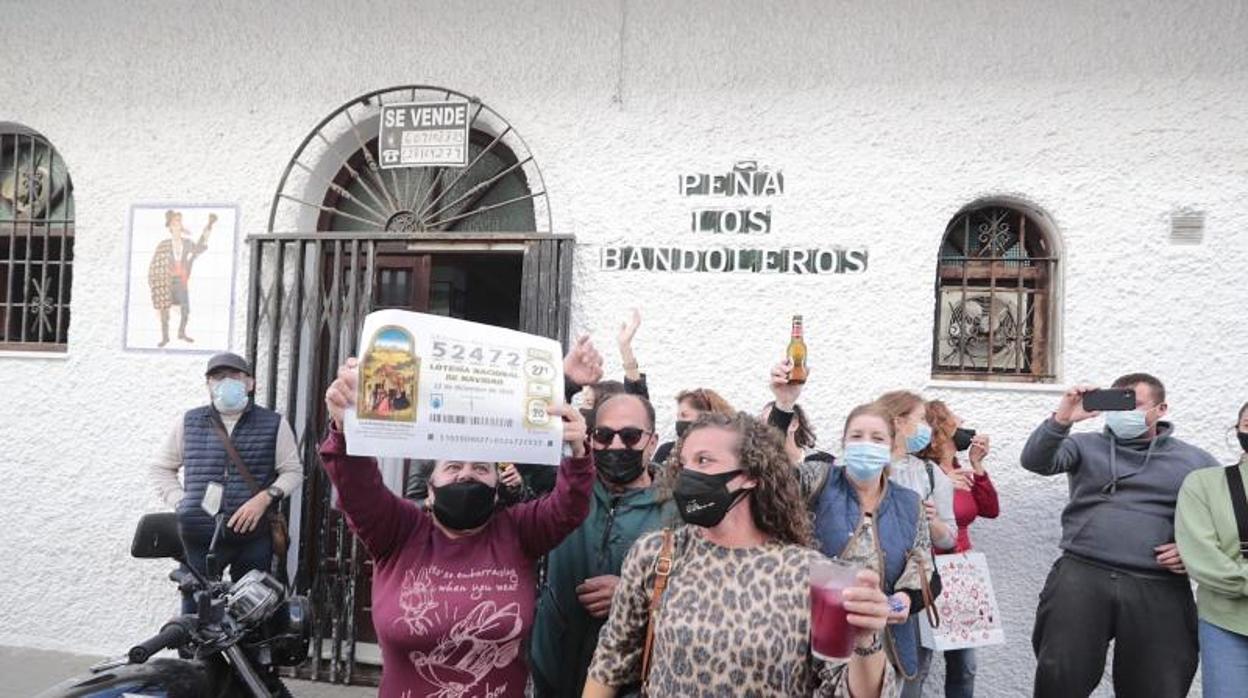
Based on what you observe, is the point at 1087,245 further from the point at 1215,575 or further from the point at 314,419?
the point at 314,419

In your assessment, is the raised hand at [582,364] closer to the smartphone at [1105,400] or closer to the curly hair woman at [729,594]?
the curly hair woman at [729,594]

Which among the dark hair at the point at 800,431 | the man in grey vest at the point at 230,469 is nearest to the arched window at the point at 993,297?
the dark hair at the point at 800,431

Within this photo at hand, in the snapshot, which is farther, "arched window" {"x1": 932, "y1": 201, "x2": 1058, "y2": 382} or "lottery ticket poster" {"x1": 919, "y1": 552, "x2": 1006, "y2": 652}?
"arched window" {"x1": 932, "y1": 201, "x2": 1058, "y2": 382}

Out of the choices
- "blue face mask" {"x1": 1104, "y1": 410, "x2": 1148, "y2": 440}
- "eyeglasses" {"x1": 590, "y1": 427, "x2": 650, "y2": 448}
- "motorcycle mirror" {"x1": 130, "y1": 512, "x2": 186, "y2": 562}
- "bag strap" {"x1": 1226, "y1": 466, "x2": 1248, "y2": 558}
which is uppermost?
"blue face mask" {"x1": 1104, "y1": 410, "x2": 1148, "y2": 440}

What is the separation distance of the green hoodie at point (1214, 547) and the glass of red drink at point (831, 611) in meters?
2.47

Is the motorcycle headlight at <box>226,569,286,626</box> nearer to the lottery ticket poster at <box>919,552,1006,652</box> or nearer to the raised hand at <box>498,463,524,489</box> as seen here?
the raised hand at <box>498,463,524,489</box>

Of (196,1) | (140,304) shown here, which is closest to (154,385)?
(140,304)

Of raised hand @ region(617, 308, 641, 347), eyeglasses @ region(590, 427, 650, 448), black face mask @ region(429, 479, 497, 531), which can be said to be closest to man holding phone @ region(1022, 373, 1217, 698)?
raised hand @ region(617, 308, 641, 347)

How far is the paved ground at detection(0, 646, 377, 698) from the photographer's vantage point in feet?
14.9

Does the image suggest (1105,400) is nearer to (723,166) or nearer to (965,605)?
(965,605)

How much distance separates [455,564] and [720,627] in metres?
0.81

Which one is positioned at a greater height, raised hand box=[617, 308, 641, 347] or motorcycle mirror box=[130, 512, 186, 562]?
raised hand box=[617, 308, 641, 347]

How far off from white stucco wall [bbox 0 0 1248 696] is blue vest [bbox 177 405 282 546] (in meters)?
0.87

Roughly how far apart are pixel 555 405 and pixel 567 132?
2829 mm
